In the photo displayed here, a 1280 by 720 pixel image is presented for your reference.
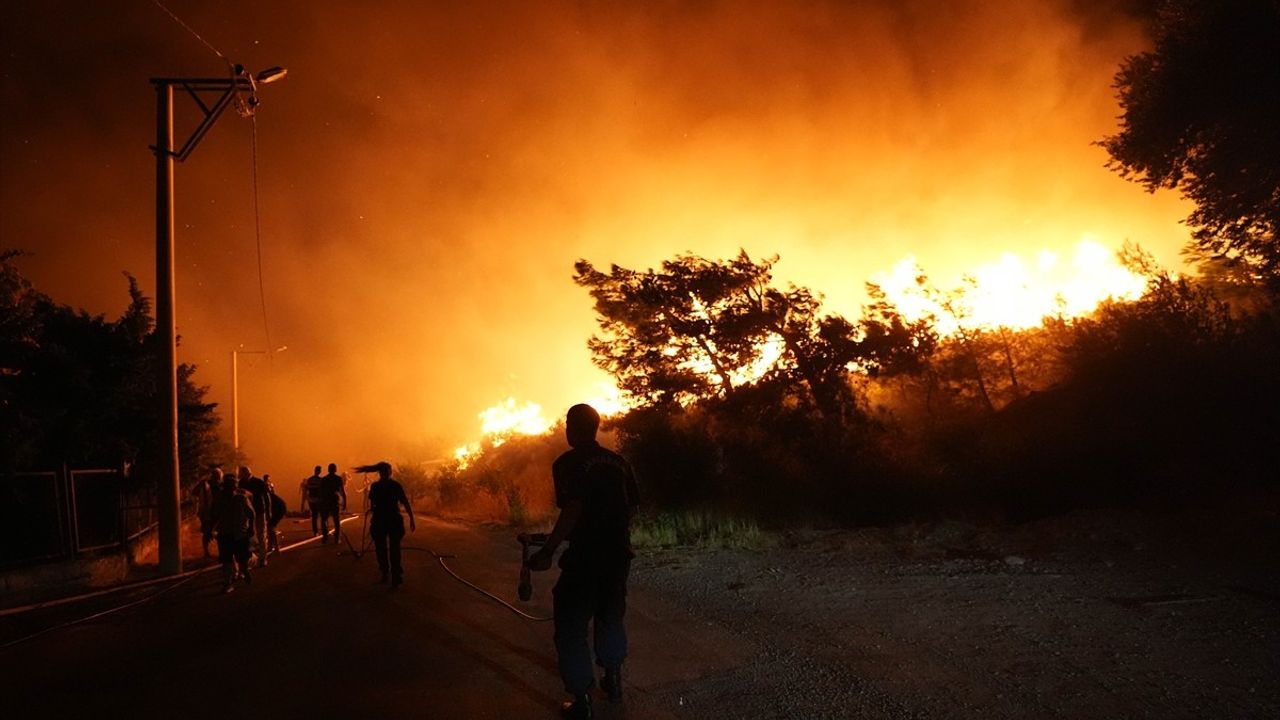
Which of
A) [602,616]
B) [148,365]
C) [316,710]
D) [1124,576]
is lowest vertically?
[1124,576]

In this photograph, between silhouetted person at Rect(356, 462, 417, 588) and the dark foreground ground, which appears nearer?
the dark foreground ground

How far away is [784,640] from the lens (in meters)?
6.08

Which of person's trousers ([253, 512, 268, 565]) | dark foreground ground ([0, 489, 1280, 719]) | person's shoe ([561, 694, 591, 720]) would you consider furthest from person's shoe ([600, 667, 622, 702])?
person's trousers ([253, 512, 268, 565])

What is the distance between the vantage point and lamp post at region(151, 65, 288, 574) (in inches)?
495

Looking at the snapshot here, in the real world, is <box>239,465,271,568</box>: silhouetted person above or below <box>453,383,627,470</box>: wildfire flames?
below

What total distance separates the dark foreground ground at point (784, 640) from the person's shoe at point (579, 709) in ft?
0.86

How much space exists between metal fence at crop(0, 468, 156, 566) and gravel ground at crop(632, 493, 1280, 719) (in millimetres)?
9844

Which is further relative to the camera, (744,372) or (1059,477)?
(744,372)

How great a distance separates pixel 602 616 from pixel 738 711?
1069 mm

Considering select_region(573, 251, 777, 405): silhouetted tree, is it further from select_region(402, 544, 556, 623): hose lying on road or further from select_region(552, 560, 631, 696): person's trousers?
select_region(552, 560, 631, 696): person's trousers

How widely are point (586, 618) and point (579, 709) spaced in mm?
535

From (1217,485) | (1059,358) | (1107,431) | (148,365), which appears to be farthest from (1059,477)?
(148,365)

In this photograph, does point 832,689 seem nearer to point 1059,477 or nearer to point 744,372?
point 1059,477

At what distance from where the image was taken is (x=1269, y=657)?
488cm
